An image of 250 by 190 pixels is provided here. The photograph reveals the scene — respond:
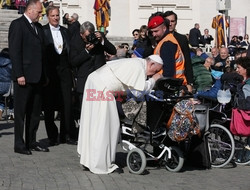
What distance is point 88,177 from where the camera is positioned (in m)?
9.62

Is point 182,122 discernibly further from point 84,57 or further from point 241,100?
point 84,57

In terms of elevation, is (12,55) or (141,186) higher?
(12,55)

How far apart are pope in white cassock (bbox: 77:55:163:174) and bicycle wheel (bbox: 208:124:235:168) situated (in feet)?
5.04

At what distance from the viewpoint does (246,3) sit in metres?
43.4

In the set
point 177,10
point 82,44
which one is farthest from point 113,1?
point 82,44

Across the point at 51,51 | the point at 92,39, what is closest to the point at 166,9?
the point at 51,51

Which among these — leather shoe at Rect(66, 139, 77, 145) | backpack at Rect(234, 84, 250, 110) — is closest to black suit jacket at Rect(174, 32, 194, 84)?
backpack at Rect(234, 84, 250, 110)

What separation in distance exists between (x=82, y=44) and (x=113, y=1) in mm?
29383

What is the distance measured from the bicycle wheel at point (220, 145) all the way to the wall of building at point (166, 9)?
30058 millimetres

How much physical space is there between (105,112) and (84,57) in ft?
8.62

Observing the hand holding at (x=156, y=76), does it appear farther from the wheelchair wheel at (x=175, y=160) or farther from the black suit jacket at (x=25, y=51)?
the black suit jacket at (x=25, y=51)

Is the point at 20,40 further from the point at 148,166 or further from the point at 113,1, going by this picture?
the point at 113,1

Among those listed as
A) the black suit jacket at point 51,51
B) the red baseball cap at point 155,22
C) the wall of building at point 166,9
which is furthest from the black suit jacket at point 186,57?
Result: the wall of building at point 166,9

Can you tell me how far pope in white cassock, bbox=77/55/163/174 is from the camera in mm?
9719
